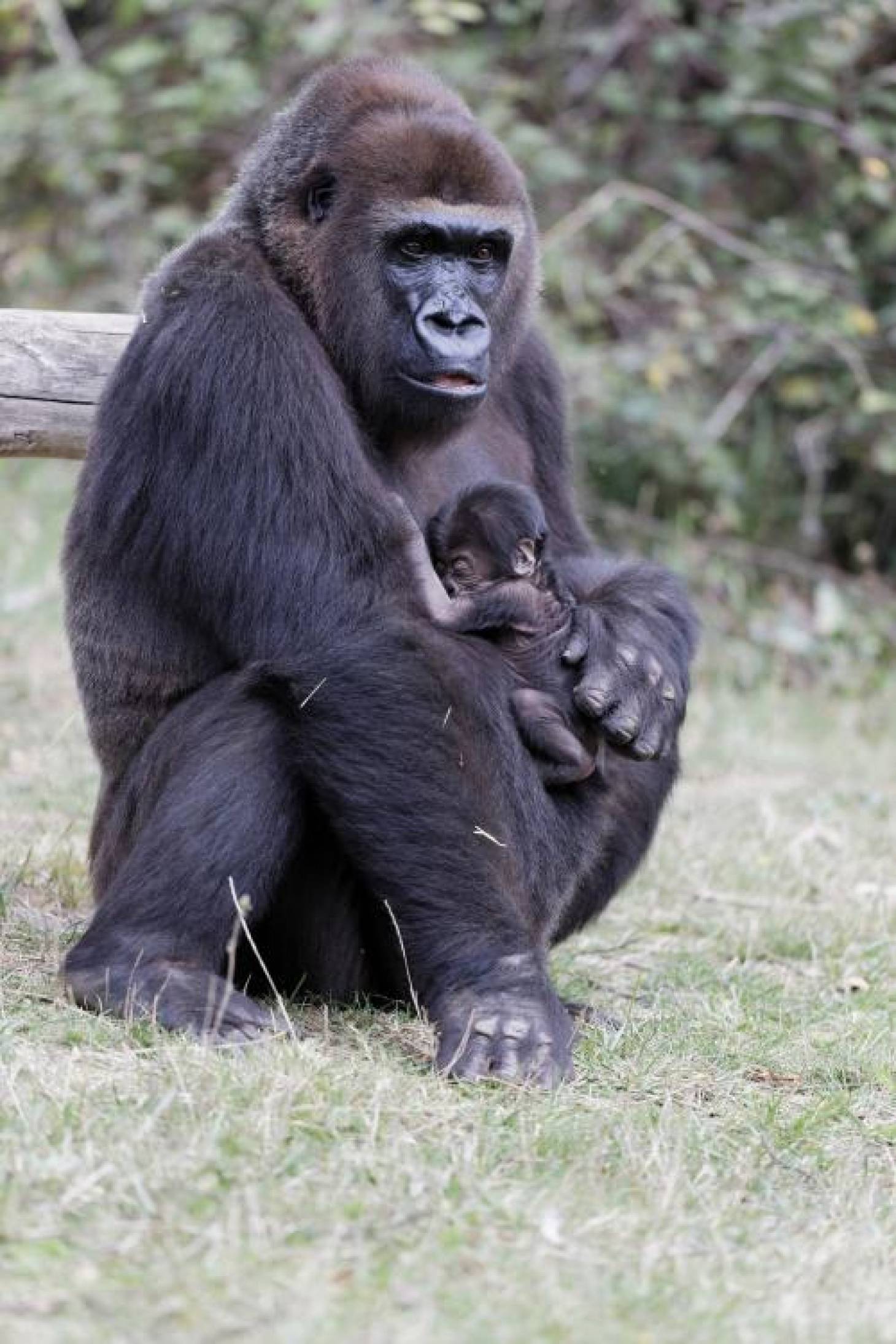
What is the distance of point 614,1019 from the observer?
159 inches

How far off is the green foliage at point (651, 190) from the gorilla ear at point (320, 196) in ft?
15.7

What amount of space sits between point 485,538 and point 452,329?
44cm

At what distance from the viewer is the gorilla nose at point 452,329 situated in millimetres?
3906

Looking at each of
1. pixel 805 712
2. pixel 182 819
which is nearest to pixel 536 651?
pixel 182 819

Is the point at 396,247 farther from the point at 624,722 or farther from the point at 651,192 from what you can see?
the point at 651,192

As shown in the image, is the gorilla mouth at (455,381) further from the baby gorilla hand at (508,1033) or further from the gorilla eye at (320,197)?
the baby gorilla hand at (508,1033)

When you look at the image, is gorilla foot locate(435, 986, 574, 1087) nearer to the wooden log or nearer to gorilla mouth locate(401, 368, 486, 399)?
gorilla mouth locate(401, 368, 486, 399)

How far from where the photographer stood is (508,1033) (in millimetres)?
3438

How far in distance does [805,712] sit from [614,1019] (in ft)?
14.4

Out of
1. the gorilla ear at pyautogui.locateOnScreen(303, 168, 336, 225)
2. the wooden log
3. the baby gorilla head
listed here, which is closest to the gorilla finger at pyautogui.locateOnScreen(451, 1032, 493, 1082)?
the baby gorilla head

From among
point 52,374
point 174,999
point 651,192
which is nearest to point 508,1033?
point 174,999

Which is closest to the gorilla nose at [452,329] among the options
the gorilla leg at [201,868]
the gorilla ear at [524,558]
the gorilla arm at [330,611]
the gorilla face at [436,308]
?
the gorilla face at [436,308]

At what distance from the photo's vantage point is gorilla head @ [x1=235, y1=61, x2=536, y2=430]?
155 inches

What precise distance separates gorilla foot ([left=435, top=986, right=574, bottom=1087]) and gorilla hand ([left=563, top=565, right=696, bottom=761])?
25.2 inches
